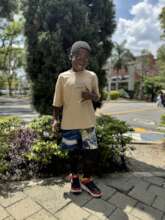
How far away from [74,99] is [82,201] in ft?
3.42

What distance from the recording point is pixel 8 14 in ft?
20.0

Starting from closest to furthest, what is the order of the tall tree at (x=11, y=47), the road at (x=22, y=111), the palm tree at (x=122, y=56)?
the road at (x=22, y=111)
the tall tree at (x=11, y=47)
the palm tree at (x=122, y=56)

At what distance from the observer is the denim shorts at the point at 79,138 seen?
84.8 inches

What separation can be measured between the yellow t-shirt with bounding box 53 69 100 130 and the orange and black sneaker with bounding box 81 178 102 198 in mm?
658

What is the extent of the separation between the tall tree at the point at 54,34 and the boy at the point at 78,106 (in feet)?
3.13

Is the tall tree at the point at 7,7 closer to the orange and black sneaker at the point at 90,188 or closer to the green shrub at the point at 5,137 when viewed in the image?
the green shrub at the point at 5,137

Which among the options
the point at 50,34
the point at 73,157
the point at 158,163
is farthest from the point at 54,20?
the point at 158,163

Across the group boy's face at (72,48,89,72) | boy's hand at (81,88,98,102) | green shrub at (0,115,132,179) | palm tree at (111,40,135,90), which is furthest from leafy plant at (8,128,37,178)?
palm tree at (111,40,135,90)

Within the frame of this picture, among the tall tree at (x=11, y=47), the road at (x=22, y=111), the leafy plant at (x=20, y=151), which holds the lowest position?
the road at (x=22, y=111)

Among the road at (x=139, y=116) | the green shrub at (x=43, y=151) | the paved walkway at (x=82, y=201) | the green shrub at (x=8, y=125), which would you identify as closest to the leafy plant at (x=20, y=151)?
the green shrub at (x=43, y=151)

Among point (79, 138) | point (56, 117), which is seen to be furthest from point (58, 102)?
point (79, 138)

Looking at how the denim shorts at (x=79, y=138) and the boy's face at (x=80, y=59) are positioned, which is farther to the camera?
the denim shorts at (x=79, y=138)

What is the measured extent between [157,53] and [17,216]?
4.63 meters

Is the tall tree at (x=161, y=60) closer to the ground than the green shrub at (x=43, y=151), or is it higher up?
higher up
